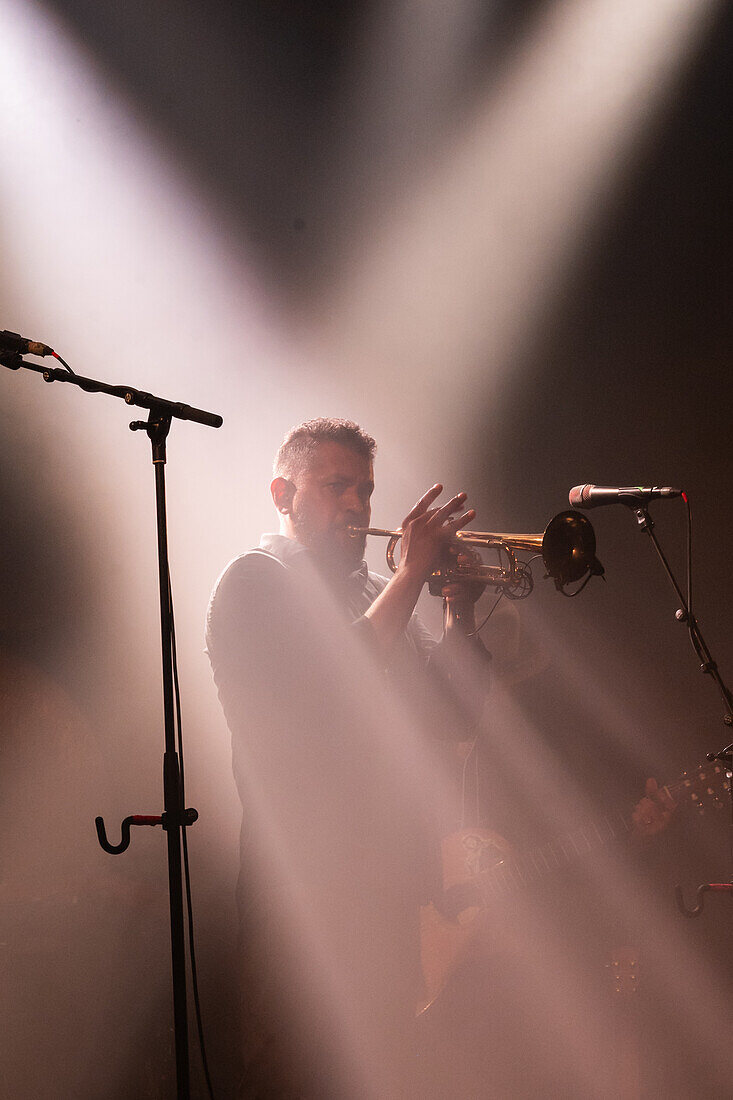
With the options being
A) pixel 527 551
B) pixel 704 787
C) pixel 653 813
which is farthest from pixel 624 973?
pixel 527 551

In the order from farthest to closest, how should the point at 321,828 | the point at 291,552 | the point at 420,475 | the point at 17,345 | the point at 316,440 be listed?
the point at 420,475 < the point at 316,440 < the point at 291,552 < the point at 321,828 < the point at 17,345

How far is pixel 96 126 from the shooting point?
2846 mm

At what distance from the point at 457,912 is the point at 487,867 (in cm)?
20

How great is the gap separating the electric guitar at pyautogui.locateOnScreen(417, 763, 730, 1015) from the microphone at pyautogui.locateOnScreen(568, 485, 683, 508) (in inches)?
35.4

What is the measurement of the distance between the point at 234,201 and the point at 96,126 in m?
0.55

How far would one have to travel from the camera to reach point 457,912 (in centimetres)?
237

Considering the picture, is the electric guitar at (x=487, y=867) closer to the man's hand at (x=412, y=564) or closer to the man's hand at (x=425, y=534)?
the man's hand at (x=412, y=564)

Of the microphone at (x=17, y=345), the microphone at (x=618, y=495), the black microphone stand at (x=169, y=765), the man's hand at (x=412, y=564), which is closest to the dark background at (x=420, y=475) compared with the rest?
the microphone at (x=618, y=495)

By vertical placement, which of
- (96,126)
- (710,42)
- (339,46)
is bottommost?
(96,126)

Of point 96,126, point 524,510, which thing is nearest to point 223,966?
point 524,510

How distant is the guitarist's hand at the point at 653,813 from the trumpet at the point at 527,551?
2.54ft

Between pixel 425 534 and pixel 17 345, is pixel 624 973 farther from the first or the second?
pixel 17 345

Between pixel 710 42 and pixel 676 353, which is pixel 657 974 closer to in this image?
pixel 676 353

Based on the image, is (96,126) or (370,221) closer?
(96,126)
